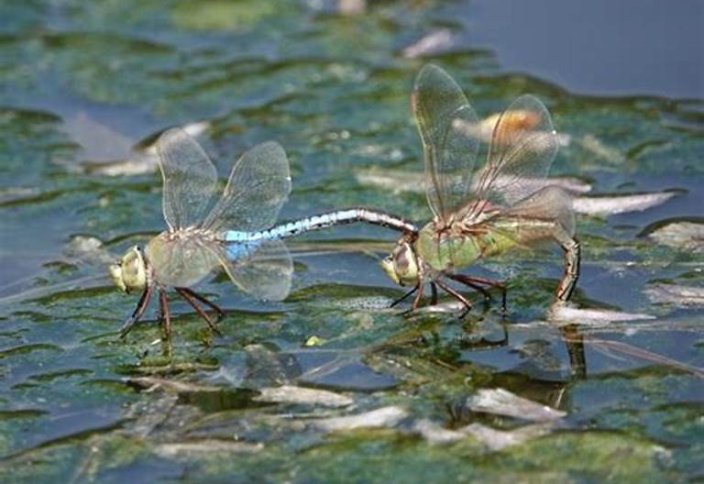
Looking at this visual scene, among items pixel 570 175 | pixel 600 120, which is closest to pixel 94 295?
pixel 570 175

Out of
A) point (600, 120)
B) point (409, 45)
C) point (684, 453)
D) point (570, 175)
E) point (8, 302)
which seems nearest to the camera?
point (684, 453)

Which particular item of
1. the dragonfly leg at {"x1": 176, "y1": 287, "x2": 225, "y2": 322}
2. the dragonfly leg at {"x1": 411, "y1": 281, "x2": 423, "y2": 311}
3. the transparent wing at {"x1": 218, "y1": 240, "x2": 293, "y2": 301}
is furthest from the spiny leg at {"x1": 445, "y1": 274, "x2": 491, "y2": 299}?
the dragonfly leg at {"x1": 176, "y1": 287, "x2": 225, "y2": 322}

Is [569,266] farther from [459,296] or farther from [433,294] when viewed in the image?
[433,294]

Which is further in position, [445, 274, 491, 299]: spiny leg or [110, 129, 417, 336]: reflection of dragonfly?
[445, 274, 491, 299]: spiny leg

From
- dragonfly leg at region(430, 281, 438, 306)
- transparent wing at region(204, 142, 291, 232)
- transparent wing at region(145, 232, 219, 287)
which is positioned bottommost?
dragonfly leg at region(430, 281, 438, 306)

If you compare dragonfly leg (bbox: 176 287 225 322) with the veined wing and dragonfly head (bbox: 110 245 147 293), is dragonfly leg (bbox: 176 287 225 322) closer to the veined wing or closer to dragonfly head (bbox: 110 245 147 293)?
dragonfly head (bbox: 110 245 147 293)

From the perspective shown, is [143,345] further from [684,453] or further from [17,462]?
[684,453]

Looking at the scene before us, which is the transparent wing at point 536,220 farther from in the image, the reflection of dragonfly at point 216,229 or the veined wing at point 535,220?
the reflection of dragonfly at point 216,229
